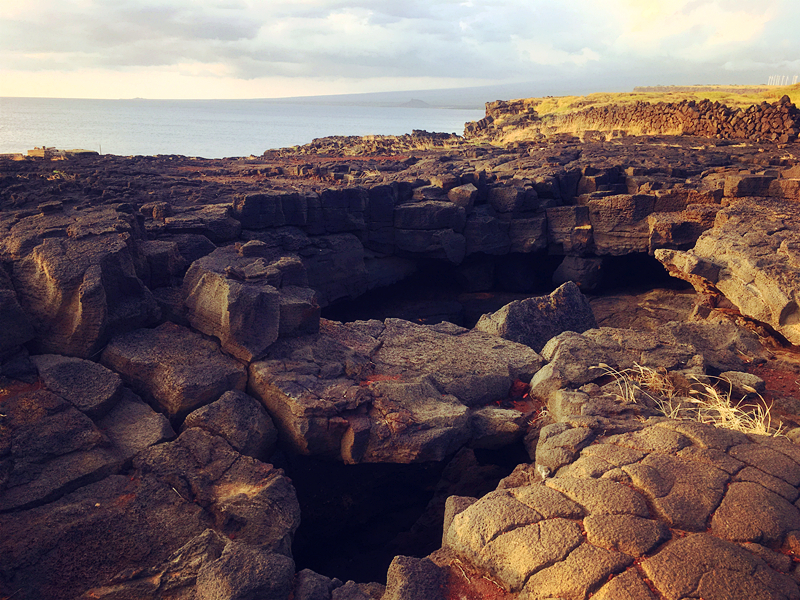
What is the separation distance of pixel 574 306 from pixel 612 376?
2.91 m

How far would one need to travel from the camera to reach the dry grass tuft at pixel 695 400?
225 inches

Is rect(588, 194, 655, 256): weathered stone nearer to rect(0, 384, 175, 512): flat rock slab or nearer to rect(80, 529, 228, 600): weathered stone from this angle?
rect(0, 384, 175, 512): flat rock slab

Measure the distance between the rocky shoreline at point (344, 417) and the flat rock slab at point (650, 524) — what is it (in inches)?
0.8

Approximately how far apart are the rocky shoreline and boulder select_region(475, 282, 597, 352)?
4 centimetres

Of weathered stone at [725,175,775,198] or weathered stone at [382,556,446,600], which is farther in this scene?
weathered stone at [725,175,775,198]

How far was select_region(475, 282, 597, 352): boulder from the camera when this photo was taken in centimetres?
888

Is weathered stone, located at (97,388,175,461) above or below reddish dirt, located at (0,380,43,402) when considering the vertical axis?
below

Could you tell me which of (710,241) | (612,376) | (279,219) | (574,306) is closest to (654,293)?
(710,241)

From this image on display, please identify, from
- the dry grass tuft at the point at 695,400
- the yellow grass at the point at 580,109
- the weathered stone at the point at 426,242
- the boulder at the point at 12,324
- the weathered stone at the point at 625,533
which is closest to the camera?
the weathered stone at the point at 625,533

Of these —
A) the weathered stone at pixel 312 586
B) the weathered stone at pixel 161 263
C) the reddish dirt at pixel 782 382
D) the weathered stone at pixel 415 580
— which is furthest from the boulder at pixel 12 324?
the reddish dirt at pixel 782 382

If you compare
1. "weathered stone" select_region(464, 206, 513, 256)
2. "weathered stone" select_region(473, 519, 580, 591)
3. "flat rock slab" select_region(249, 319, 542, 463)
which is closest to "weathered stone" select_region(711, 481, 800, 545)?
"weathered stone" select_region(473, 519, 580, 591)

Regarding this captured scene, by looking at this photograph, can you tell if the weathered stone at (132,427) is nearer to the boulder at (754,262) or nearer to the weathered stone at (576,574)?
the weathered stone at (576,574)

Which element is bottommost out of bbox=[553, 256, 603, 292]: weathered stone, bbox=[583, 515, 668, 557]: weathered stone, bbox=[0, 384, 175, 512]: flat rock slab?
bbox=[553, 256, 603, 292]: weathered stone

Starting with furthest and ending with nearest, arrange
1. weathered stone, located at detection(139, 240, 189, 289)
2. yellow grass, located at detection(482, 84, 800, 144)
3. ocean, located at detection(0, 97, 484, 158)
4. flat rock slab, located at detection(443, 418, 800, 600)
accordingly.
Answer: ocean, located at detection(0, 97, 484, 158), yellow grass, located at detection(482, 84, 800, 144), weathered stone, located at detection(139, 240, 189, 289), flat rock slab, located at detection(443, 418, 800, 600)
